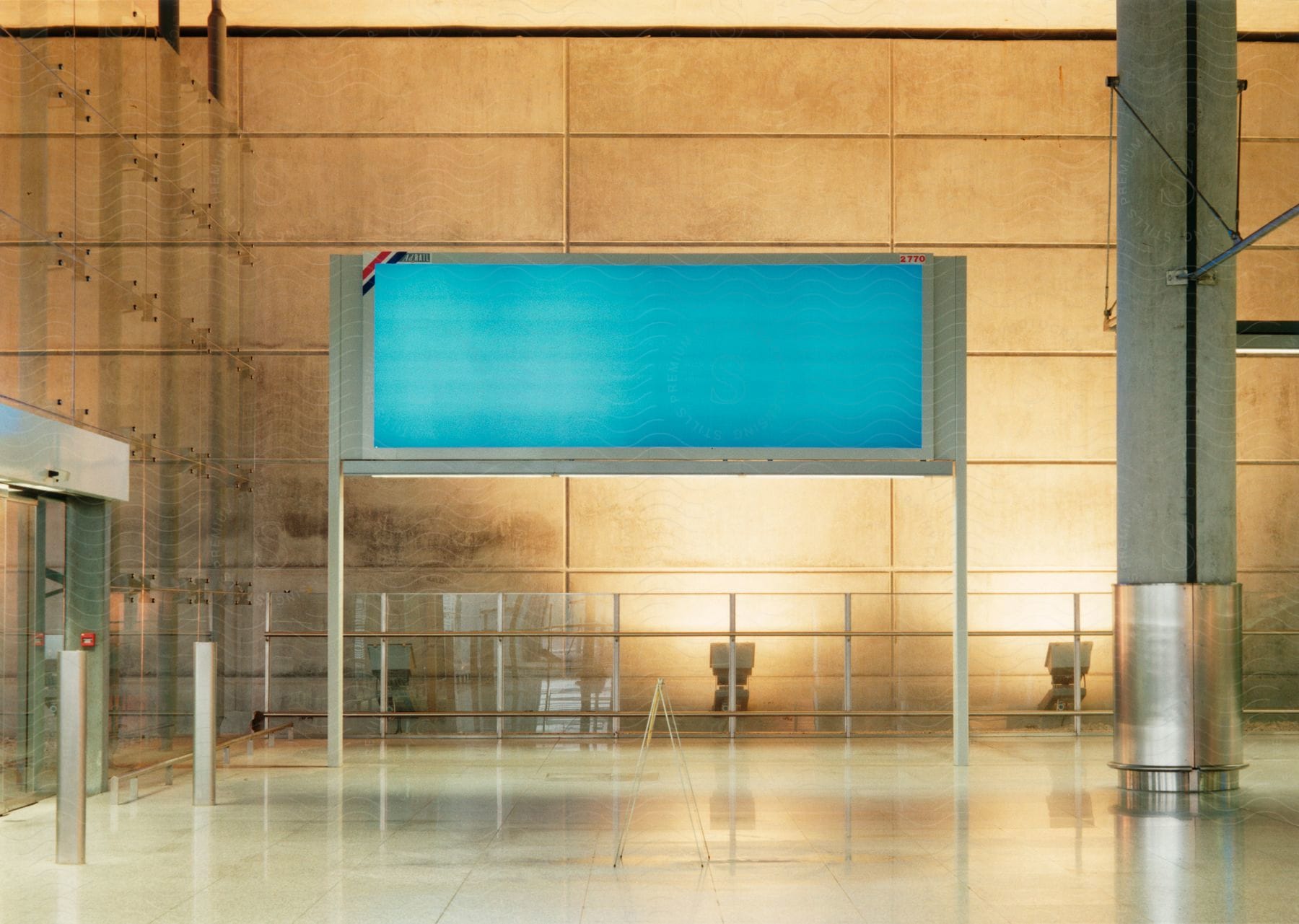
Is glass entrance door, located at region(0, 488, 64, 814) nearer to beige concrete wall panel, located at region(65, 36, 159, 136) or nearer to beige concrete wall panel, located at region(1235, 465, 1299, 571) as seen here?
beige concrete wall panel, located at region(65, 36, 159, 136)

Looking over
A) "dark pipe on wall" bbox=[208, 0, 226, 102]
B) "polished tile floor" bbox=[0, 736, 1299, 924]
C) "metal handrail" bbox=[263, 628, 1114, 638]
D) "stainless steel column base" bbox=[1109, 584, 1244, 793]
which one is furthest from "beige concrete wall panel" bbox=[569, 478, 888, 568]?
"stainless steel column base" bbox=[1109, 584, 1244, 793]

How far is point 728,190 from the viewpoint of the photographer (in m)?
16.3

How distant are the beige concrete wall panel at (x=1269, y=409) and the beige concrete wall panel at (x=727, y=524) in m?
4.12

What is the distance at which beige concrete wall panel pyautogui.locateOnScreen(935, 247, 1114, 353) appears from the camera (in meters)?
16.3

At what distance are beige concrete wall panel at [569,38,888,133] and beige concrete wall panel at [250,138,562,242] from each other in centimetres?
134

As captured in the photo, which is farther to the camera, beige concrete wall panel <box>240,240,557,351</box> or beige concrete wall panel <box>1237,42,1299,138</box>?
beige concrete wall panel <box>1237,42,1299,138</box>

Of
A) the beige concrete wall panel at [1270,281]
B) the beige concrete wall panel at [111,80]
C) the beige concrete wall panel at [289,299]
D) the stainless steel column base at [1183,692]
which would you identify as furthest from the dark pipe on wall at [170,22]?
the beige concrete wall panel at [1270,281]

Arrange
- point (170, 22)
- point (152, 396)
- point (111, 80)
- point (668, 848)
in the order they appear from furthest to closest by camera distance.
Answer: point (170, 22)
point (152, 396)
point (111, 80)
point (668, 848)

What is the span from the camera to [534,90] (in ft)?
53.2

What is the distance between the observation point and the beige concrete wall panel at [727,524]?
16.1 meters

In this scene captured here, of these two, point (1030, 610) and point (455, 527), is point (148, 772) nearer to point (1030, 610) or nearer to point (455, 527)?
point (455, 527)

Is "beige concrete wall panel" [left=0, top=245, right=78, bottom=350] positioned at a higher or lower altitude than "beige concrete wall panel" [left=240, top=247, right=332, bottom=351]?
lower

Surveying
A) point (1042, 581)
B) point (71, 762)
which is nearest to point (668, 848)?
point (71, 762)

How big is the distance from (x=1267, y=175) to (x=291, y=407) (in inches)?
444
